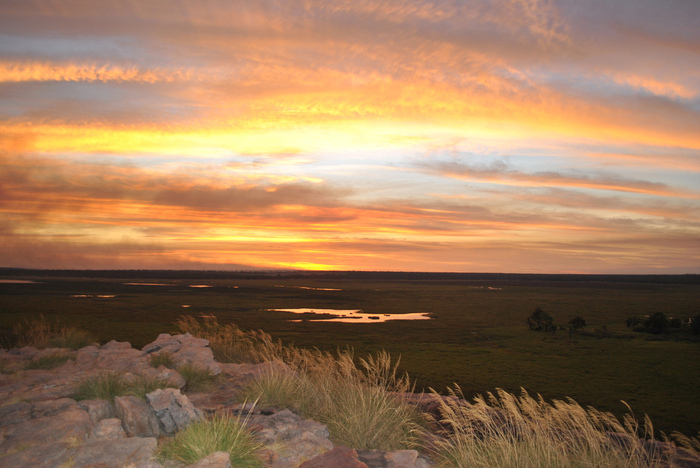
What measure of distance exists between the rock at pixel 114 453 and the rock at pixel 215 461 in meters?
0.75

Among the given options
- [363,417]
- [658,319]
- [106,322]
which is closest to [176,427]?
[363,417]

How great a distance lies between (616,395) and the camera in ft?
57.4

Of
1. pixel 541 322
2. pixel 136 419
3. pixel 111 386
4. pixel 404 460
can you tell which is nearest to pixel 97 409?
pixel 136 419

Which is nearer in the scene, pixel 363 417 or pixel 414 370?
pixel 363 417

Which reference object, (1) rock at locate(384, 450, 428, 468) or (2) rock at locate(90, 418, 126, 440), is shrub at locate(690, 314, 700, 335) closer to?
(1) rock at locate(384, 450, 428, 468)

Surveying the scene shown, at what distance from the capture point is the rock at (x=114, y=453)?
6074 millimetres

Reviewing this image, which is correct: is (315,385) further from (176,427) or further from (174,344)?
(174,344)

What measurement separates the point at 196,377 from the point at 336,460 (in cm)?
632

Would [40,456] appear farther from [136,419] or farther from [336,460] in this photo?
[336,460]

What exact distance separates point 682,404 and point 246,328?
2639 cm

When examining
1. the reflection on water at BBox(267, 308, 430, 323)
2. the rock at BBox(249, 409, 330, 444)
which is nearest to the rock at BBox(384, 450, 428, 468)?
the rock at BBox(249, 409, 330, 444)

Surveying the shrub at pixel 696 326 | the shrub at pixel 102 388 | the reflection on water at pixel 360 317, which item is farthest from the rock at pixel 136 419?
the shrub at pixel 696 326

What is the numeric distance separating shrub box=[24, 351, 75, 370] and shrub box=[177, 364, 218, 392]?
171 inches

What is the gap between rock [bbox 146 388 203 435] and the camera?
7.79m
